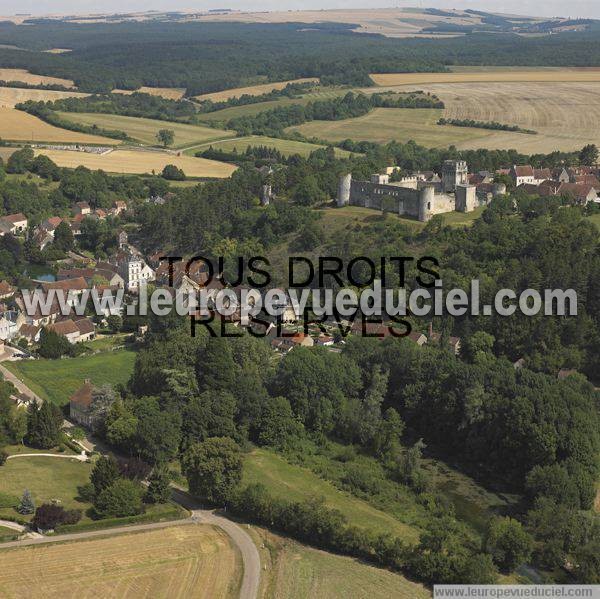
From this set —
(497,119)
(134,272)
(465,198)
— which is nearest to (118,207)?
(134,272)

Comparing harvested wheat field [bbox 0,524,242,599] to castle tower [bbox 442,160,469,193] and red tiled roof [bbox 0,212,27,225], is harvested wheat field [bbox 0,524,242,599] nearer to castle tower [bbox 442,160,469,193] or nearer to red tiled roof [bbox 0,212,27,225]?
castle tower [bbox 442,160,469,193]

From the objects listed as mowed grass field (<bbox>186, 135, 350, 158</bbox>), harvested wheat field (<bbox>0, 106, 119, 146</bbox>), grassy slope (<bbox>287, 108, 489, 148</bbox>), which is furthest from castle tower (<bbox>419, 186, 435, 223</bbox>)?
harvested wheat field (<bbox>0, 106, 119, 146</bbox>)

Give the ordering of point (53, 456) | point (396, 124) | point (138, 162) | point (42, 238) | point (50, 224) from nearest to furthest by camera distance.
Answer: point (53, 456) < point (42, 238) < point (50, 224) < point (138, 162) < point (396, 124)

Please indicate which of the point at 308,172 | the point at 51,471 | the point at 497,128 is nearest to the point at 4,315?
the point at 51,471

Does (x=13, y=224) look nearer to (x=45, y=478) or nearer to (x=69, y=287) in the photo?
(x=69, y=287)

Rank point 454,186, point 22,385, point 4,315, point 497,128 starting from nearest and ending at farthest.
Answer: point 22,385 < point 4,315 < point 454,186 < point 497,128

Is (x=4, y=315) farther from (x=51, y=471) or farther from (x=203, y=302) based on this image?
(x=51, y=471)

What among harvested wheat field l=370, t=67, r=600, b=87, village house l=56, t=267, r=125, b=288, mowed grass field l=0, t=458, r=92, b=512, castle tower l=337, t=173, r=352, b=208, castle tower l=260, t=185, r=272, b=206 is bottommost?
mowed grass field l=0, t=458, r=92, b=512
